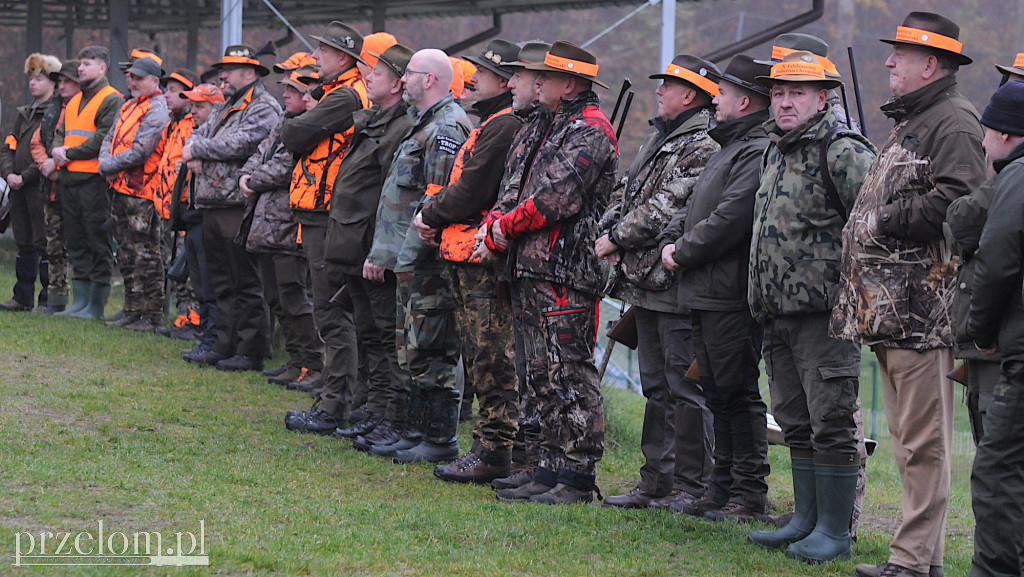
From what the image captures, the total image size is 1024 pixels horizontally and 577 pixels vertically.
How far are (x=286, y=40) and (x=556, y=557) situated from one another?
16.4m

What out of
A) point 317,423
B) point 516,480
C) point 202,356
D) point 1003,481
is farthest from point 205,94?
point 1003,481

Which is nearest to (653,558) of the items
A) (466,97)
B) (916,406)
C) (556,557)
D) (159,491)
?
(556,557)

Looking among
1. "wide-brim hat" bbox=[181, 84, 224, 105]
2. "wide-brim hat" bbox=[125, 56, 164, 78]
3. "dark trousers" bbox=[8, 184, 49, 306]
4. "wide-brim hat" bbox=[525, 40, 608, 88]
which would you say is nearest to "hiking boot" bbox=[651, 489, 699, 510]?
"wide-brim hat" bbox=[525, 40, 608, 88]

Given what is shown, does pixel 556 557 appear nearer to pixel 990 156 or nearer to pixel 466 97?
pixel 990 156

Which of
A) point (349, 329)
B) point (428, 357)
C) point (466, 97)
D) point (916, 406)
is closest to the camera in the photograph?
point (916, 406)

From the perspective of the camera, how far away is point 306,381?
A: 354 inches

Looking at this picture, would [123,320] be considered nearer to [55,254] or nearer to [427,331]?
[55,254]

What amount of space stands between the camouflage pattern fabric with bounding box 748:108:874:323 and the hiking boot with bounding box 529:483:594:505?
1.48 meters

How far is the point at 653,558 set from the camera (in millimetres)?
4738

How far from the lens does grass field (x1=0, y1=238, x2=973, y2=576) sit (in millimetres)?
4582

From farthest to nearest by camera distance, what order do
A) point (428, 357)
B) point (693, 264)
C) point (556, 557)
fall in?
1. point (428, 357)
2. point (693, 264)
3. point (556, 557)

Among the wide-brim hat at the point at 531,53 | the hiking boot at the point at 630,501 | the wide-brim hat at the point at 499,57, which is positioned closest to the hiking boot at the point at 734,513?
the hiking boot at the point at 630,501

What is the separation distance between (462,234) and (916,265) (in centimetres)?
260

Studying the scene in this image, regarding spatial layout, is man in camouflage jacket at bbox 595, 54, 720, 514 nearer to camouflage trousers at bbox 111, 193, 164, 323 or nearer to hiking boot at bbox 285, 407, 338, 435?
hiking boot at bbox 285, 407, 338, 435
